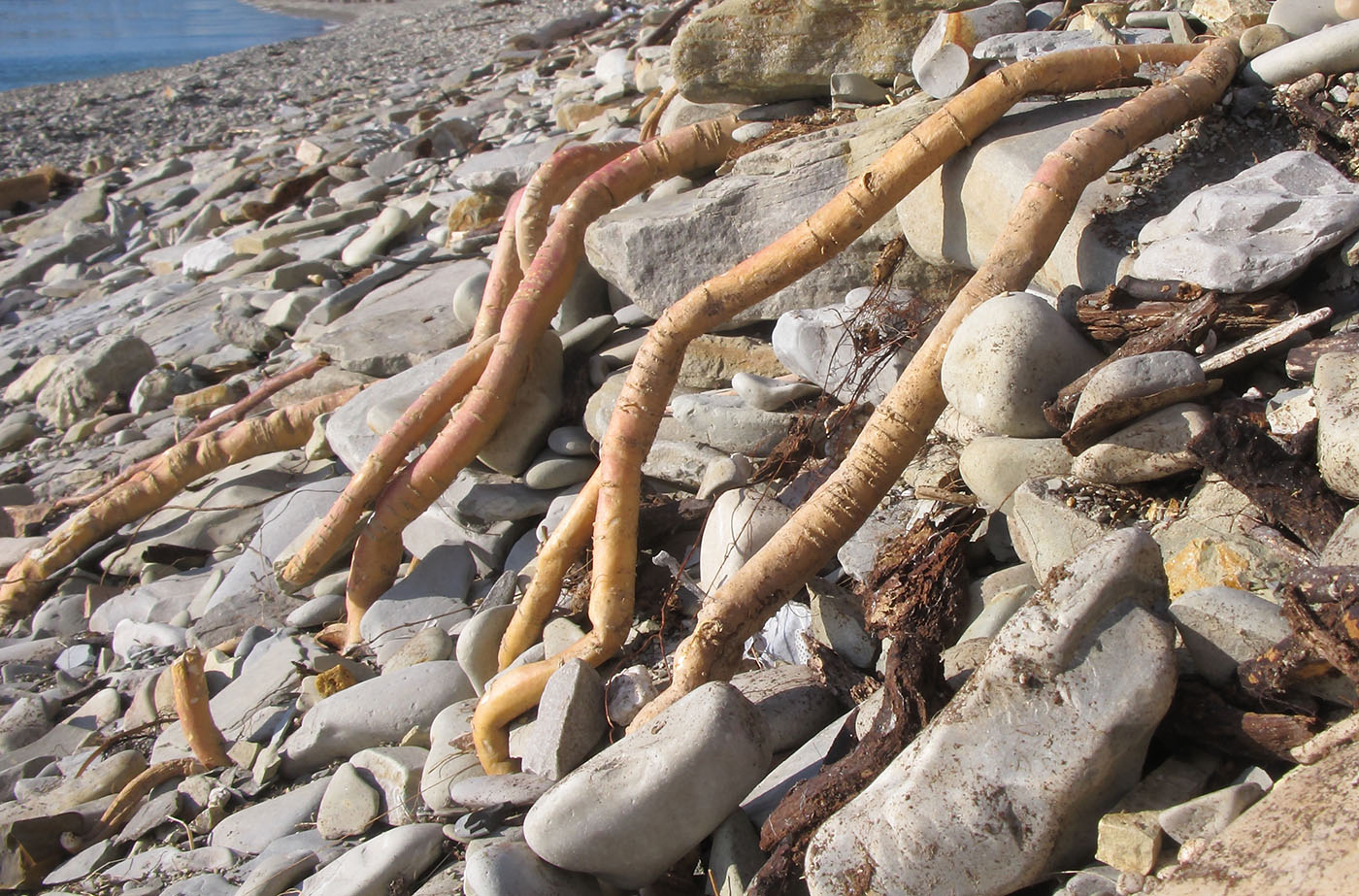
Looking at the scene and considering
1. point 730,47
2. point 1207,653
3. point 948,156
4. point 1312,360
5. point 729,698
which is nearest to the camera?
point 1207,653

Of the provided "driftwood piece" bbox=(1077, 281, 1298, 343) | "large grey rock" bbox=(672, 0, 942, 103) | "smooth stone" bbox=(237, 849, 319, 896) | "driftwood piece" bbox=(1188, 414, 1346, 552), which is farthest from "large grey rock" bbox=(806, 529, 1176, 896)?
"large grey rock" bbox=(672, 0, 942, 103)

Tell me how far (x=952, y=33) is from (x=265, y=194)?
8.93 m

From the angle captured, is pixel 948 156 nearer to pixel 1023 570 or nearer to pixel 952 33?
pixel 952 33

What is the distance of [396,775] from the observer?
3746mm

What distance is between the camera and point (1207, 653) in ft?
7.59

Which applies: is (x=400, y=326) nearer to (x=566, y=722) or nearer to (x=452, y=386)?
(x=452, y=386)

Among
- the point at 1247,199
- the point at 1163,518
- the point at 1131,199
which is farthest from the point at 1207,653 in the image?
the point at 1131,199

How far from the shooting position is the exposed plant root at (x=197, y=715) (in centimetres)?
442

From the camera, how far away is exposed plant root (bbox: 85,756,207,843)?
4336 mm

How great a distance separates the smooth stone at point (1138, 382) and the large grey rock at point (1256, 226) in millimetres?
403

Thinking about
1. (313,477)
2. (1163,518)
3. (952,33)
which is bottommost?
(313,477)

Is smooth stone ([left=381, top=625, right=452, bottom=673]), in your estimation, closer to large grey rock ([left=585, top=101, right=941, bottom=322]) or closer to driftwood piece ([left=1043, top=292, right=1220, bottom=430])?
large grey rock ([left=585, top=101, right=941, bottom=322])

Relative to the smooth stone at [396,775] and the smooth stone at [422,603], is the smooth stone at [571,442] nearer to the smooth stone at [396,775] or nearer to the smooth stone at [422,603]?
the smooth stone at [422,603]

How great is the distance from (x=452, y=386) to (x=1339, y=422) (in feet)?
11.7
